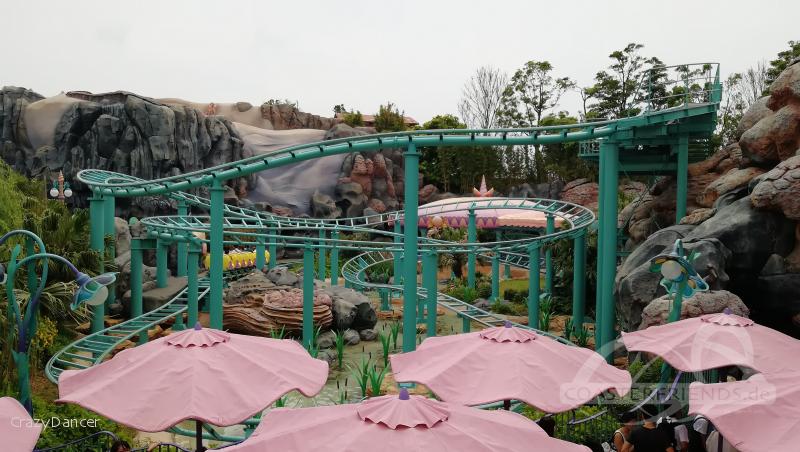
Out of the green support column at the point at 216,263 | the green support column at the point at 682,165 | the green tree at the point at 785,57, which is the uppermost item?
the green tree at the point at 785,57

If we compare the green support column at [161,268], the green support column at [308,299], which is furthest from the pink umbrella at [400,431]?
the green support column at [161,268]

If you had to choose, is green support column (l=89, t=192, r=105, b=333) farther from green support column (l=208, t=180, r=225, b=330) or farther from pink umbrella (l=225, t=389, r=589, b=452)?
pink umbrella (l=225, t=389, r=589, b=452)

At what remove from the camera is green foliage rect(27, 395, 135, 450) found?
737cm

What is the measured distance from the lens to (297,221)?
68.9 ft

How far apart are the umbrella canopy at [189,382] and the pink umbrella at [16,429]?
0.77 metres

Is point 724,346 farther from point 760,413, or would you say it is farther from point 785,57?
point 785,57

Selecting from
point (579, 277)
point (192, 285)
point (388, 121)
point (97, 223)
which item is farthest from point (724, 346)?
point (388, 121)

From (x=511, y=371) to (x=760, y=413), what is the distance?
193 centimetres

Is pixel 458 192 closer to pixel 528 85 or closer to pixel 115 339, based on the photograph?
pixel 528 85

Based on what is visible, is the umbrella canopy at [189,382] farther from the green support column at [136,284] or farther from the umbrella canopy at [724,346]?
the green support column at [136,284]

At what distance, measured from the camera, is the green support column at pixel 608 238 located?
13.0 metres

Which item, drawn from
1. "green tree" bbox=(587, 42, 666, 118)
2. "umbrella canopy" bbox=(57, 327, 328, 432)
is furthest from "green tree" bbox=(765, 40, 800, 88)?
"umbrella canopy" bbox=(57, 327, 328, 432)

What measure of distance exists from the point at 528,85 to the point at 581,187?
12.7 metres

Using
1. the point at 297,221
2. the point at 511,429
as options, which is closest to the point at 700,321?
the point at 511,429
